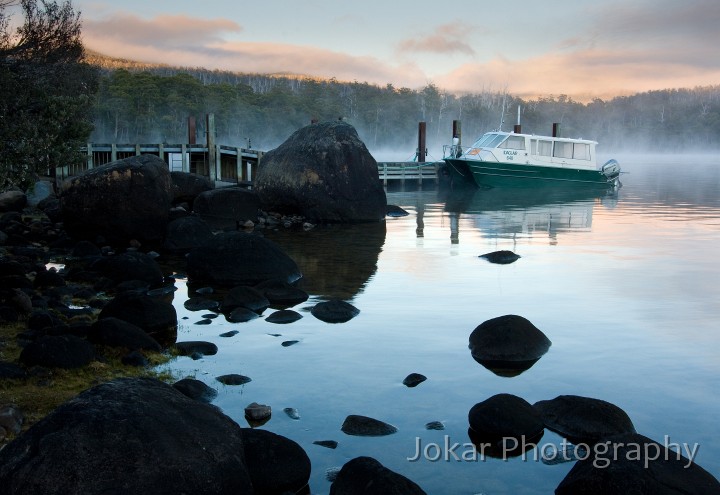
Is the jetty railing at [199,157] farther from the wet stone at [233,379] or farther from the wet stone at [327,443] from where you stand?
the wet stone at [327,443]

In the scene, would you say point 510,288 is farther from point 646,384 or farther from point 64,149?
point 64,149

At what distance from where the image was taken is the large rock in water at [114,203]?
17.9 metres

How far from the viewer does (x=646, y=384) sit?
340 inches

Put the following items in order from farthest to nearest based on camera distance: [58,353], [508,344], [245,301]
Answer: [245,301]
[508,344]
[58,353]

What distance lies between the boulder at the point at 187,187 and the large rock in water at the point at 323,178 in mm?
2216

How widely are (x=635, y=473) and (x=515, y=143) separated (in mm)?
35709

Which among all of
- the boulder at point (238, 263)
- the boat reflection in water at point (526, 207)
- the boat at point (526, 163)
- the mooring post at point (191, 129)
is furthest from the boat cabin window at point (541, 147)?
the boulder at point (238, 263)

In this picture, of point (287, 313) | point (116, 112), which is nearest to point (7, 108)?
point (287, 313)

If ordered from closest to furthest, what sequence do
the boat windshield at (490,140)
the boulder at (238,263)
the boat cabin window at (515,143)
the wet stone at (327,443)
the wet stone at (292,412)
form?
the wet stone at (327,443) < the wet stone at (292,412) < the boulder at (238,263) < the boat cabin window at (515,143) < the boat windshield at (490,140)

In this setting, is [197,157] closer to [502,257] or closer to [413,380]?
[502,257]

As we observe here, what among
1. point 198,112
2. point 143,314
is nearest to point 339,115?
point 198,112

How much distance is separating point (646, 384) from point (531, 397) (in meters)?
1.47

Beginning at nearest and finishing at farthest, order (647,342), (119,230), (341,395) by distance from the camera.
Result: (341,395), (647,342), (119,230)

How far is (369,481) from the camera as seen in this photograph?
5.53m
